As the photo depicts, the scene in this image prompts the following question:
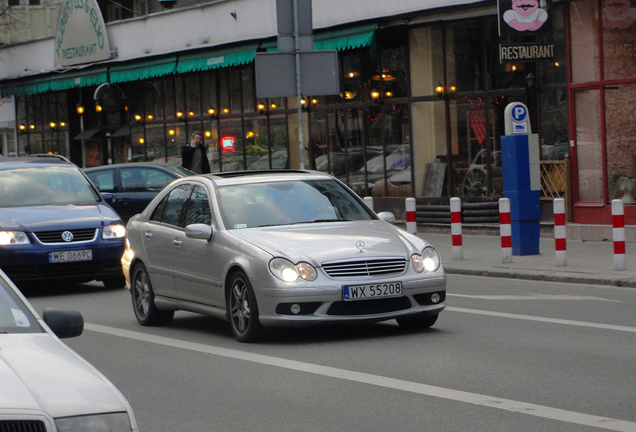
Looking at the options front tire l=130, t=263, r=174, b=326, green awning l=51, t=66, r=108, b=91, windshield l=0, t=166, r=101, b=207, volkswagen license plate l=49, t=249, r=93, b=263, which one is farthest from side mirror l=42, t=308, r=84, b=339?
green awning l=51, t=66, r=108, b=91

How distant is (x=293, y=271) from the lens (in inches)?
381

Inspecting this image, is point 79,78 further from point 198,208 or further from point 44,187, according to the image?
point 198,208

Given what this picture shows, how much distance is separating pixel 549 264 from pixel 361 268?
6.96m

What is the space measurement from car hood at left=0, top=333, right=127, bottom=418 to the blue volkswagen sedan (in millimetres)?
10104

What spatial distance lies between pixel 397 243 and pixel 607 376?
8.78 ft

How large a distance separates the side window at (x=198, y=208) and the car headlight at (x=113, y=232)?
407 centimetres

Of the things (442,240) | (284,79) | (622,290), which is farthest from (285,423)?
(442,240)

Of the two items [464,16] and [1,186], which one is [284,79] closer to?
[1,186]

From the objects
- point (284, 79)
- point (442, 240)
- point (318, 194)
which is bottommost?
point (442, 240)

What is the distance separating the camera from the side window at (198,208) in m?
10.9

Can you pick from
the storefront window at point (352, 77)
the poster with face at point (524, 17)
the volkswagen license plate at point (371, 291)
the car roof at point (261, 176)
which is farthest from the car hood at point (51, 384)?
the storefront window at point (352, 77)

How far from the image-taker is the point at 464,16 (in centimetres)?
2320

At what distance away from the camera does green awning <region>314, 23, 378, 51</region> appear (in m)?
24.7

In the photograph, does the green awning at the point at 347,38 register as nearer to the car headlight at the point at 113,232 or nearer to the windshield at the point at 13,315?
the car headlight at the point at 113,232
